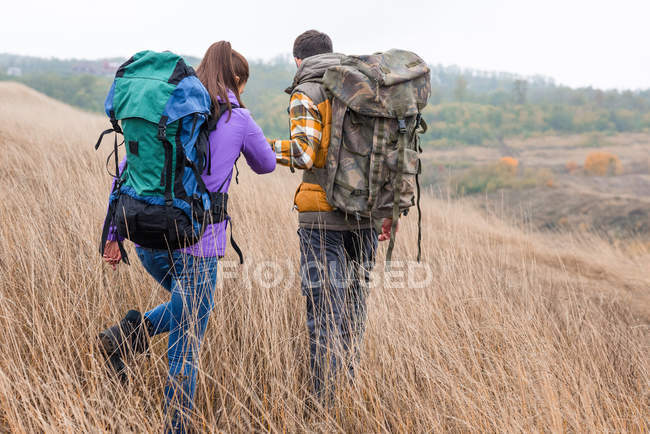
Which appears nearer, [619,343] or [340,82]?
[340,82]

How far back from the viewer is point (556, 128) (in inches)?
1980

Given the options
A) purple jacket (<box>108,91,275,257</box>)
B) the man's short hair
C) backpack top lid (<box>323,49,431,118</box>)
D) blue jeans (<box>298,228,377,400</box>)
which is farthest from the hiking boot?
the man's short hair

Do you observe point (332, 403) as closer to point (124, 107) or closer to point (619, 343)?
point (124, 107)

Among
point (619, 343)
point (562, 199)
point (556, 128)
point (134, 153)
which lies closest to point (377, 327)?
point (134, 153)

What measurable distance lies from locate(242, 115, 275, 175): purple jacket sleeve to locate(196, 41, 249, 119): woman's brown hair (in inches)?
5.7

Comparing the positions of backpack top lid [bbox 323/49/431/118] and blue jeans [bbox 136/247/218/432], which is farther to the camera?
backpack top lid [bbox 323/49/431/118]

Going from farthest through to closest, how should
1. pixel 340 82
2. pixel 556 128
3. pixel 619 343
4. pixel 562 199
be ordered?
pixel 556 128 < pixel 562 199 < pixel 619 343 < pixel 340 82

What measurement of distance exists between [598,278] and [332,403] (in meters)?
5.55

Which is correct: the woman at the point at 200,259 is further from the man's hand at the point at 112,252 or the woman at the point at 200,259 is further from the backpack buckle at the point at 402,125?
the backpack buckle at the point at 402,125

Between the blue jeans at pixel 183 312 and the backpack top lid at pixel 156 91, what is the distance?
22.6 inches

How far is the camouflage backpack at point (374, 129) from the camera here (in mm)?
1962

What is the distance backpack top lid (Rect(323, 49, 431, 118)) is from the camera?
1.95 meters

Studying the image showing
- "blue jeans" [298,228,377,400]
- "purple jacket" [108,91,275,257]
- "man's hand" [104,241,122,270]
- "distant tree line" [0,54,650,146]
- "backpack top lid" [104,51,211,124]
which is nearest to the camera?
"backpack top lid" [104,51,211,124]

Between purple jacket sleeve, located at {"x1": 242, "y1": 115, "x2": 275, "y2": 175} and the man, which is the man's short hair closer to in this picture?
the man
